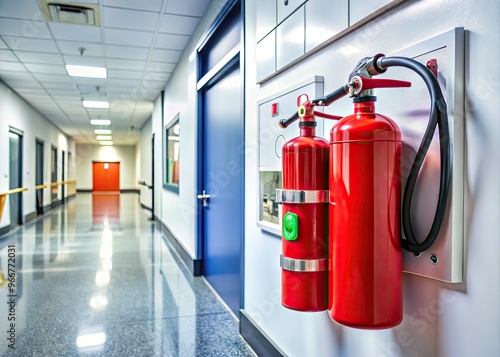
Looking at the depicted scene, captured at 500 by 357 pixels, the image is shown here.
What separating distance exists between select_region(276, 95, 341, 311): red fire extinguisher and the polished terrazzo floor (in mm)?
1184

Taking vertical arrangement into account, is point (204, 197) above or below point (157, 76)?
below

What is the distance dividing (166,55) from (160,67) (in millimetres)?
636

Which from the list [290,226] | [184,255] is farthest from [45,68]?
[290,226]

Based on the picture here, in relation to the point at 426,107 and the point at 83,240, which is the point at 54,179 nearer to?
the point at 83,240

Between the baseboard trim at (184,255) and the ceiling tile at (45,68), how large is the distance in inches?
113

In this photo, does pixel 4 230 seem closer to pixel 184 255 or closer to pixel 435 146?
pixel 184 255

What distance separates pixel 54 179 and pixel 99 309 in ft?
35.8

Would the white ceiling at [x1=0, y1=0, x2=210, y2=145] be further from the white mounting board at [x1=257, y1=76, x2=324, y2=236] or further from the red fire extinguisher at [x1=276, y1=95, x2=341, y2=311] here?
the red fire extinguisher at [x1=276, y1=95, x2=341, y2=311]

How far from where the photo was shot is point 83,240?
5828 mm

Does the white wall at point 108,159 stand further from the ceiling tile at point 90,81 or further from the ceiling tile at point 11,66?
the ceiling tile at point 11,66

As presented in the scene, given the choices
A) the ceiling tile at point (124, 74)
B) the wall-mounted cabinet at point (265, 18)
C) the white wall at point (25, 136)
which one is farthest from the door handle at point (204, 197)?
the white wall at point (25, 136)

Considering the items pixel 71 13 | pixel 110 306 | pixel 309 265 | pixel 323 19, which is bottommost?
pixel 110 306

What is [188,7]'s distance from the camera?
3.62 metres

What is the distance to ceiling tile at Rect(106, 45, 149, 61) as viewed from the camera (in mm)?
4777
